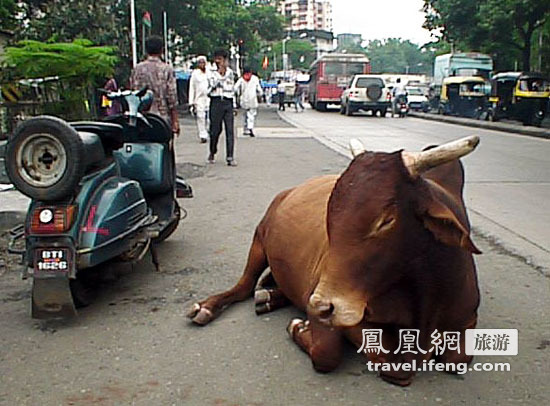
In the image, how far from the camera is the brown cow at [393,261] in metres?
2.90

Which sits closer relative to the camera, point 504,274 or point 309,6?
point 504,274

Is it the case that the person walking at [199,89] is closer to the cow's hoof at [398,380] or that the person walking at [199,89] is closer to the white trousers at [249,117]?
the white trousers at [249,117]

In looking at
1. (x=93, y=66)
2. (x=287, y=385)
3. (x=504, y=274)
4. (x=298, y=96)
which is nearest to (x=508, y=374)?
(x=287, y=385)

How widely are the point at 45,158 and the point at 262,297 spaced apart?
156cm

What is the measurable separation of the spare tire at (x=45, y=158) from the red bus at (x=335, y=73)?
32.6 m

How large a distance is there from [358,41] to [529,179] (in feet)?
477

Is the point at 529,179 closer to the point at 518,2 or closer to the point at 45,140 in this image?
the point at 45,140

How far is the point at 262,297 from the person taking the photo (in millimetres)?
4488

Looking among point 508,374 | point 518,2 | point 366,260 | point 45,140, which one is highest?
point 518,2

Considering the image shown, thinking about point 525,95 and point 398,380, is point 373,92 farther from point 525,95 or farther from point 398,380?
point 398,380

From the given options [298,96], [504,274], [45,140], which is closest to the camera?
[45,140]

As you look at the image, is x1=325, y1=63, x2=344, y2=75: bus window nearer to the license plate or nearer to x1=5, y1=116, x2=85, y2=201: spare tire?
x1=5, y1=116, x2=85, y2=201: spare tire

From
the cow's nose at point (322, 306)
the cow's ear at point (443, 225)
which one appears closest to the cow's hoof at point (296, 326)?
the cow's nose at point (322, 306)

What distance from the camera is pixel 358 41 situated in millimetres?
151750
